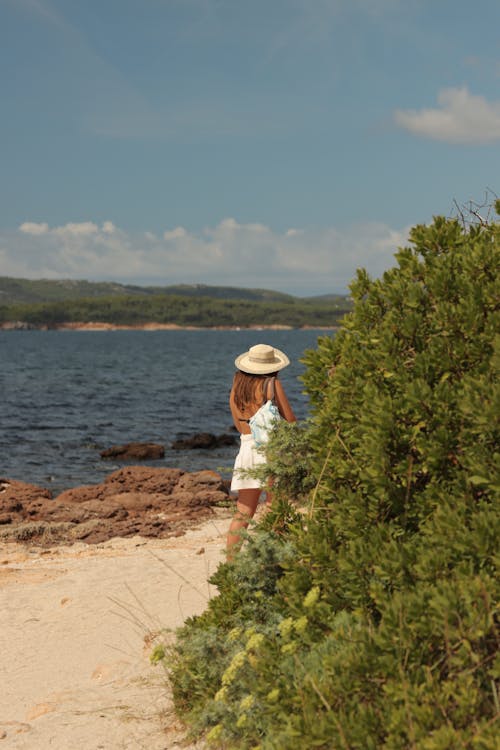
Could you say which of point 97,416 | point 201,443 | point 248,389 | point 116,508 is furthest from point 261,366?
point 97,416

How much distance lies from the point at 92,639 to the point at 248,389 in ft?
8.80

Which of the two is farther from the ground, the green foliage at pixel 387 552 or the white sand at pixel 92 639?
the green foliage at pixel 387 552

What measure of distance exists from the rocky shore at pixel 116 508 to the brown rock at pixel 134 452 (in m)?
6.92

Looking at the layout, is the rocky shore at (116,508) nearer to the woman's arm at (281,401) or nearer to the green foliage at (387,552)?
the woman's arm at (281,401)

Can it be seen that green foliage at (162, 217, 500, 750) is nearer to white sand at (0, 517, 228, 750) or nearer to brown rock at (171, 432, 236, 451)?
white sand at (0, 517, 228, 750)

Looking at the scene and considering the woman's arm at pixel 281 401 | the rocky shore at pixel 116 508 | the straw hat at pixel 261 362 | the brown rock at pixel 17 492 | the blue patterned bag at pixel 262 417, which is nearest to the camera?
the blue patterned bag at pixel 262 417

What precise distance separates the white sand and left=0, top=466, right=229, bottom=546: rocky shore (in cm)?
93

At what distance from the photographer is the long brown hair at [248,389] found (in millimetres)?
6938

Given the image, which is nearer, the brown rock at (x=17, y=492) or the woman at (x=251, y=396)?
the woman at (x=251, y=396)

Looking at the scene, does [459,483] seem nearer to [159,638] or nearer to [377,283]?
[377,283]

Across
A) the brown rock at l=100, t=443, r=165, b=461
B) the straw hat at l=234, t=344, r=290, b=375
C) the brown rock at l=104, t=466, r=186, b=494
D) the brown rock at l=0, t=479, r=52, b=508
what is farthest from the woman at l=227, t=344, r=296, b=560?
the brown rock at l=100, t=443, r=165, b=461

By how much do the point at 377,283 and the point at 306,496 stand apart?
150cm

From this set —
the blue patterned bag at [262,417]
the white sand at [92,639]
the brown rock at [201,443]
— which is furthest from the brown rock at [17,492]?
the brown rock at [201,443]

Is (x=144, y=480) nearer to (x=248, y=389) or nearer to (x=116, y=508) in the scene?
(x=116, y=508)
